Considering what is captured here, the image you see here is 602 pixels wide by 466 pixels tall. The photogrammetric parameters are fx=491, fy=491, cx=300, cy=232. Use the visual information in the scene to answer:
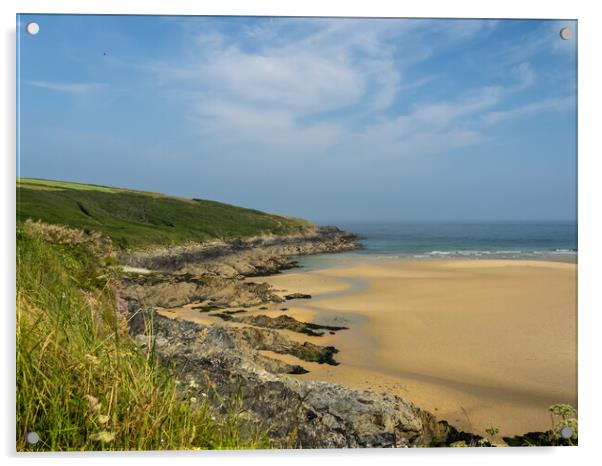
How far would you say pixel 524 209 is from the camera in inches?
127

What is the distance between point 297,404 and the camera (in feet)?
9.40

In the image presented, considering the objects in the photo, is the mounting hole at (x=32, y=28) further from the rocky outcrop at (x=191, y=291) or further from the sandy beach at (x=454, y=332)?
the sandy beach at (x=454, y=332)

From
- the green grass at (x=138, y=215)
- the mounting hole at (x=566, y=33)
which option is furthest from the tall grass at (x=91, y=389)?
the mounting hole at (x=566, y=33)

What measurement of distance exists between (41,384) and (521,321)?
2.80m

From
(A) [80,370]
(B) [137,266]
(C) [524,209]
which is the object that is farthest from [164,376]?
(C) [524,209]

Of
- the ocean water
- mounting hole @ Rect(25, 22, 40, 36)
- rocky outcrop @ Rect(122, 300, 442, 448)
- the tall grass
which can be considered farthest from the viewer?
the ocean water

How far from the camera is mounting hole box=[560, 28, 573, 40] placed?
3.12 m

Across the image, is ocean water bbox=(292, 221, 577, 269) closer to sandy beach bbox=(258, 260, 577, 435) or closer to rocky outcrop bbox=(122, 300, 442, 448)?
sandy beach bbox=(258, 260, 577, 435)

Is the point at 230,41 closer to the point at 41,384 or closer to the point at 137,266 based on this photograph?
the point at 137,266

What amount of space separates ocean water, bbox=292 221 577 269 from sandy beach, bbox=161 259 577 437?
7cm

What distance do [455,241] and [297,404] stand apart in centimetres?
147

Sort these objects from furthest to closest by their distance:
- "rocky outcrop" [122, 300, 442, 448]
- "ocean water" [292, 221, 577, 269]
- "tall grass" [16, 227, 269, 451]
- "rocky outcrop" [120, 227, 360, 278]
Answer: "rocky outcrop" [120, 227, 360, 278]
"ocean water" [292, 221, 577, 269]
"rocky outcrop" [122, 300, 442, 448]
"tall grass" [16, 227, 269, 451]

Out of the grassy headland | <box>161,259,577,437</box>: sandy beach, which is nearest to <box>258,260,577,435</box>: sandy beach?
<box>161,259,577,437</box>: sandy beach
